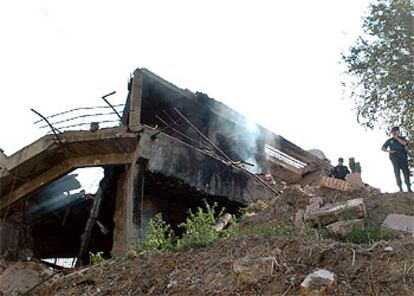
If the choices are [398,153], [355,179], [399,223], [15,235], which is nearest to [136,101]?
[15,235]

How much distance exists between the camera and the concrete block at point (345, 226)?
22.2 feet

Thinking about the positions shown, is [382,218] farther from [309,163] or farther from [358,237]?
[309,163]

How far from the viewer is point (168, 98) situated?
50.7 feet

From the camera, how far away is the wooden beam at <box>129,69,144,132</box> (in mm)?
12992

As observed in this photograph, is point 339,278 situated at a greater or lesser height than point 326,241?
lesser

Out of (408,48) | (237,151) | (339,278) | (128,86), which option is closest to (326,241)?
(339,278)

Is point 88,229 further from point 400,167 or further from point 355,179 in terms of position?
Answer: point 400,167

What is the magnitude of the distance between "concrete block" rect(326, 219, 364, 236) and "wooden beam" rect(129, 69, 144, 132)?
658cm

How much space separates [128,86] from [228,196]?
407 cm

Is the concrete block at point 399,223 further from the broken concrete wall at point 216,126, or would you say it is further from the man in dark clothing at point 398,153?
the broken concrete wall at point 216,126

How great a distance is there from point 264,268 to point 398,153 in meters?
5.33

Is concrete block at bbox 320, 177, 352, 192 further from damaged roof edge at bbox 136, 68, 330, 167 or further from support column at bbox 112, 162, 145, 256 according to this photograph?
damaged roof edge at bbox 136, 68, 330, 167

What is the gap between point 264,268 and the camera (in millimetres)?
5531

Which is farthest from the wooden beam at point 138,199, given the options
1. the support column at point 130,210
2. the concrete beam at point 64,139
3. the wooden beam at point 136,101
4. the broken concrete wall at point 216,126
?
the broken concrete wall at point 216,126
